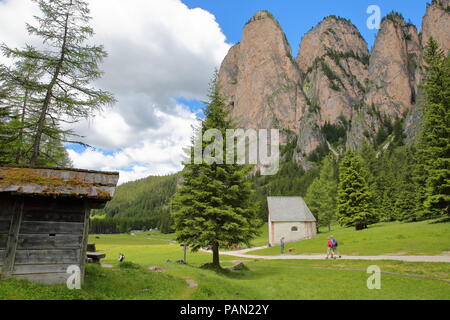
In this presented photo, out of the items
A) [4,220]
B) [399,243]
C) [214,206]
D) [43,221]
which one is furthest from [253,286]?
[399,243]

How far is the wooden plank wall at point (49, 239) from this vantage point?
10.3 metres

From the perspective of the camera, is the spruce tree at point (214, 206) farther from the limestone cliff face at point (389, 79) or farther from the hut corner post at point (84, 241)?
the limestone cliff face at point (389, 79)

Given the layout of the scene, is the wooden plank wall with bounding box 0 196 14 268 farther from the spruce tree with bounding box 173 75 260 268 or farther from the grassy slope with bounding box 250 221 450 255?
the grassy slope with bounding box 250 221 450 255

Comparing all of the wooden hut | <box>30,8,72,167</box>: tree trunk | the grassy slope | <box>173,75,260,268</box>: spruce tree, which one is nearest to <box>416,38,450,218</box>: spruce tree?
the grassy slope

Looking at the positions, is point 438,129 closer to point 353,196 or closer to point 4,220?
point 353,196

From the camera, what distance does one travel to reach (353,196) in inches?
1634

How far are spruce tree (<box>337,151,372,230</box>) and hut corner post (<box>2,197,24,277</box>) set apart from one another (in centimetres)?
4113

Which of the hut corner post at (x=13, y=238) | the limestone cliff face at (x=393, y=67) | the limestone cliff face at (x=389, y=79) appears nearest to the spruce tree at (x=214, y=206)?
the hut corner post at (x=13, y=238)

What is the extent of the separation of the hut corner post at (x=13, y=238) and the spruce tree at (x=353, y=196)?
135 ft

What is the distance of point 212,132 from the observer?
21.5 meters

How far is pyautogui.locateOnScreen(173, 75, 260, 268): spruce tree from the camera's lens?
19.2m

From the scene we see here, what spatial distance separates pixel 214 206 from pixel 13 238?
12255 mm

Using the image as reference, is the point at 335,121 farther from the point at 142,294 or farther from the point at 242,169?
the point at 142,294
